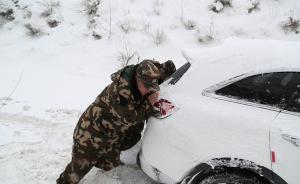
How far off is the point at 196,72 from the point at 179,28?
4732 millimetres

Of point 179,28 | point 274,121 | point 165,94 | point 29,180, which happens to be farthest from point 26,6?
point 274,121

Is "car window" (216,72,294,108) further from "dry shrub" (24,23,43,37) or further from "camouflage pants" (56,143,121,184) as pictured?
"dry shrub" (24,23,43,37)

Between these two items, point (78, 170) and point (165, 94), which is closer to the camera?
point (165, 94)

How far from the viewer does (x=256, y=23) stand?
291 inches

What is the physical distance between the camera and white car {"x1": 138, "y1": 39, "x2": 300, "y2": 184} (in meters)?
2.67

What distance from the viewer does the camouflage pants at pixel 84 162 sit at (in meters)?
3.63

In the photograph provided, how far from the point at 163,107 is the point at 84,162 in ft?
3.35

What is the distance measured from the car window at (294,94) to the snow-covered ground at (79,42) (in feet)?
9.14

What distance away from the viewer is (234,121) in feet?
9.30

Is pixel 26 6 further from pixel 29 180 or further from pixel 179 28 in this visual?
pixel 29 180

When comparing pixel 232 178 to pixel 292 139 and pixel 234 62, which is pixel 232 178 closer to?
pixel 292 139

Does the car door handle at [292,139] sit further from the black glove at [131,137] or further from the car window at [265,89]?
the black glove at [131,137]

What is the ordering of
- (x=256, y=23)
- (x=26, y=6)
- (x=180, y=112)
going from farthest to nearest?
(x=26, y=6), (x=256, y=23), (x=180, y=112)

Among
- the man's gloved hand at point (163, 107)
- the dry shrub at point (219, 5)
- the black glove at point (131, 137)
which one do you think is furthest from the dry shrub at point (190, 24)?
the man's gloved hand at point (163, 107)
